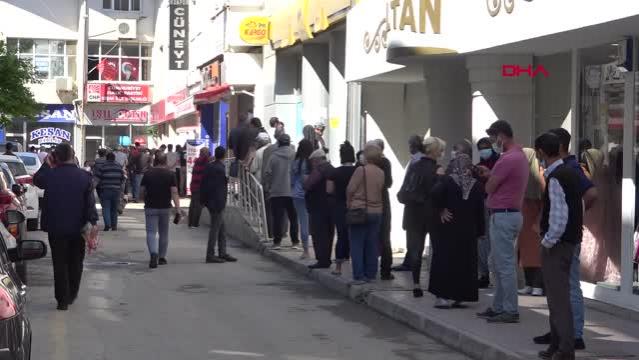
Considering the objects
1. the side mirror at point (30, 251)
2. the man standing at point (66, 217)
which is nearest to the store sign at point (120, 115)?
the man standing at point (66, 217)

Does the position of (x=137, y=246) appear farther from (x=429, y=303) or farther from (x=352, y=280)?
(x=429, y=303)

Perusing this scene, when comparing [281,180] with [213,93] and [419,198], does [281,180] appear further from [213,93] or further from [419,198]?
[213,93]

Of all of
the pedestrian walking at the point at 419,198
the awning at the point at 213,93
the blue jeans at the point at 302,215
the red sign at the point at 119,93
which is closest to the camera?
the pedestrian walking at the point at 419,198

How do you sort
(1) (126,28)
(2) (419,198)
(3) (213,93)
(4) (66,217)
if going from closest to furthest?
(4) (66,217), (2) (419,198), (3) (213,93), (1) (126,28)

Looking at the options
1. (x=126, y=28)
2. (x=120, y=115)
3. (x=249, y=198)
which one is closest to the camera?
(x=249, y=198)

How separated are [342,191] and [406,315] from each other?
319cm

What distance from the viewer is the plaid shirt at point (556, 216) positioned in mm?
9070

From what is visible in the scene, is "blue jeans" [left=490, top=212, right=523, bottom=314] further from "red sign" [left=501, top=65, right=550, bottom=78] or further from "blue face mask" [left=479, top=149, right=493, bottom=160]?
"red sign" [left=501, top=65, right=550, bottom=78]

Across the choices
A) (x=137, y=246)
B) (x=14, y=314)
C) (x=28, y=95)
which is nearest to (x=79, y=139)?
(x=28, y=95)

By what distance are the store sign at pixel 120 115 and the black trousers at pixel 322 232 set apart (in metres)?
46.7

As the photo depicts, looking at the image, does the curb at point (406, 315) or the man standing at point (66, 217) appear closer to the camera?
the curb at point (406, 315)

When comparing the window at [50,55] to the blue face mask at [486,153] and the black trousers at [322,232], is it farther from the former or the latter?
the blue face mask at [486,153]

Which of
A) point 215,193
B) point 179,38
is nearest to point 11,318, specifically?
point 215,193

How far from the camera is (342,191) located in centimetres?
1535
